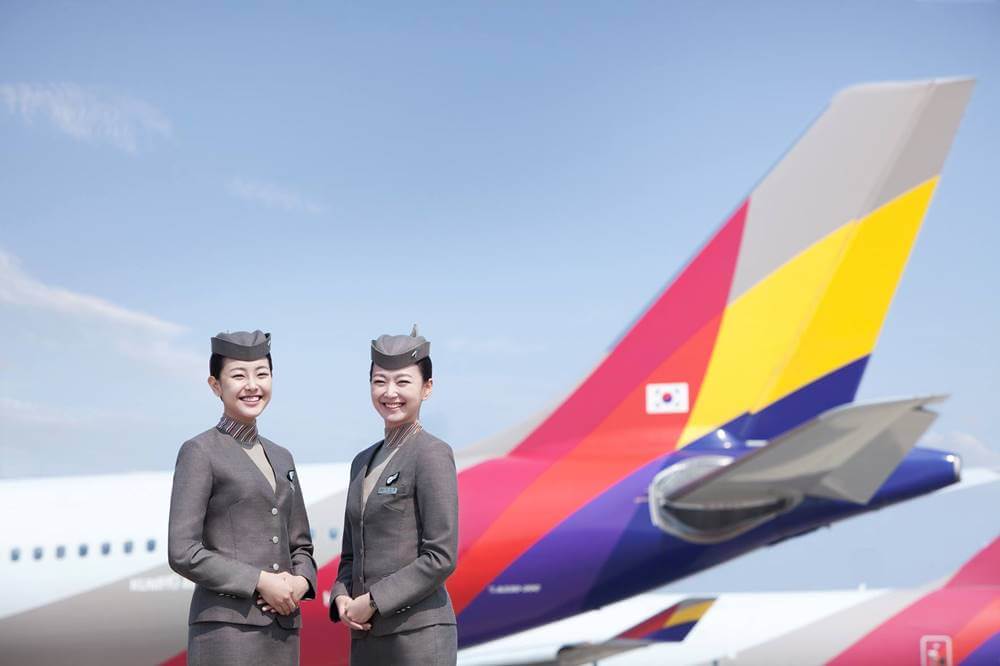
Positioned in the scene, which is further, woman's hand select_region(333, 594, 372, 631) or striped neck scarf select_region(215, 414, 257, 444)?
striped neck scarf select_region(215, 414, 257, 444)

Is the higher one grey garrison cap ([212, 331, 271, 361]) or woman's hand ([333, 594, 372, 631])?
grey garrison cap ([212, 331, 271, 361])

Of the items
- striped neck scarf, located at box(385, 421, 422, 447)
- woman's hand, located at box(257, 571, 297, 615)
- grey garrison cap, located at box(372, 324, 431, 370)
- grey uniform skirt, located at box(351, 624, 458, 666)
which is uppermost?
grey garrison cap, located at box(372, 324, 431, 370)

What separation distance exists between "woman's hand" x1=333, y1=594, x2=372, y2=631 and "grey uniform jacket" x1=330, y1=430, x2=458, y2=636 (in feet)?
0.14

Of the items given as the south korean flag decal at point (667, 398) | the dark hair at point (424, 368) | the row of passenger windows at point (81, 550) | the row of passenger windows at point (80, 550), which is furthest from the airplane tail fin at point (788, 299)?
the dark hair at point (424, 368)

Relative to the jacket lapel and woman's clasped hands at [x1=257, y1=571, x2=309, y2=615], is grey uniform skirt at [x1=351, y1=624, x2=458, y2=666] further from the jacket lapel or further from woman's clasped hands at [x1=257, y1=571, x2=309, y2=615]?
the jacket lapel

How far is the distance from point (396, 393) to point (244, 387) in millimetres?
602

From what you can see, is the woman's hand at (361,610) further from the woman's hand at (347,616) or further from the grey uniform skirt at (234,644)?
the grey uniform skirt at (234,644)

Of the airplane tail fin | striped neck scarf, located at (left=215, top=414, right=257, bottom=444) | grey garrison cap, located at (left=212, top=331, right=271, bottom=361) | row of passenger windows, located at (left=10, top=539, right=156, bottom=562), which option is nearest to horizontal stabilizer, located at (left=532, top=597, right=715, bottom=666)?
the airplane tail fin

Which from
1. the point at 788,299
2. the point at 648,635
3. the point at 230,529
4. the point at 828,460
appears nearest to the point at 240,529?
the point at 230,529

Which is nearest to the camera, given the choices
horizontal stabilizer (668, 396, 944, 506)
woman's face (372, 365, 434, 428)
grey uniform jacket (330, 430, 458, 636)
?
grey uniform jacket (330, 430, 458, 636)

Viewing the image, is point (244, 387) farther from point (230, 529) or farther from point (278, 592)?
point (278, 592)

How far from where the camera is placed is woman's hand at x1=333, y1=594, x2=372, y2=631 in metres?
3.40

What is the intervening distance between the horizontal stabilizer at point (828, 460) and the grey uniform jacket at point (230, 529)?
3.59 m

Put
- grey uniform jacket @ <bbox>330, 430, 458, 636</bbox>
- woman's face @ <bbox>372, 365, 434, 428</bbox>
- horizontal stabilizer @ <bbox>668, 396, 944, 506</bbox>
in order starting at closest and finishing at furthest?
grey uniform jacket @ <bbox>330, 430, 458, 636</bbox> < woman's face @ <bbox>372, 365, 434, 428</bbox> < horizontal stabilizer @ <bbox>668, 396, 944, 506</bbox>
